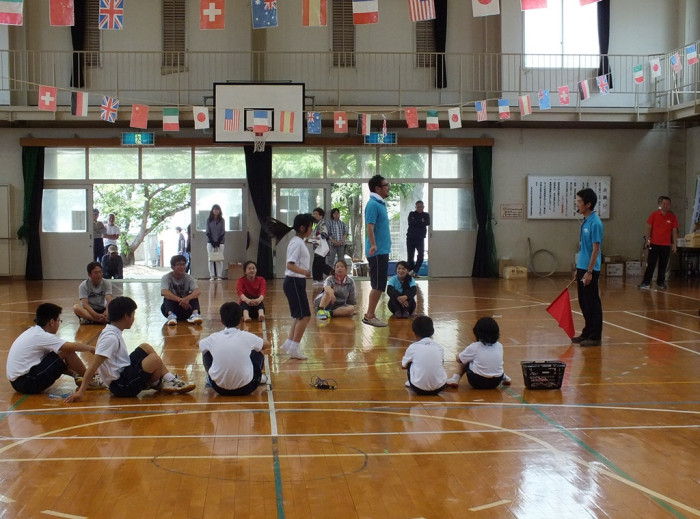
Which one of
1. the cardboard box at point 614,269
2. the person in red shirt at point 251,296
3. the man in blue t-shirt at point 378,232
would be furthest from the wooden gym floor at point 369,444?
the cardboard box at point 614,269

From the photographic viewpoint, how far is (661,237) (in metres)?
15.3

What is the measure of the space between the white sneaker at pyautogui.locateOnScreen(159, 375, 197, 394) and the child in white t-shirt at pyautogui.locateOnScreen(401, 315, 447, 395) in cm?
168

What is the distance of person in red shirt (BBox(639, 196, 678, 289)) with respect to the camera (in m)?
15.2

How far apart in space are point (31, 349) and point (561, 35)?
589 inches

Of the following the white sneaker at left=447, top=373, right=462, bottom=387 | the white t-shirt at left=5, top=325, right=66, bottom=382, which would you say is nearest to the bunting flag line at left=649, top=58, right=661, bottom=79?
the white sneaker at left=447, top=373, right=462, bottom=387

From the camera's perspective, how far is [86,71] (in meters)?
18.4

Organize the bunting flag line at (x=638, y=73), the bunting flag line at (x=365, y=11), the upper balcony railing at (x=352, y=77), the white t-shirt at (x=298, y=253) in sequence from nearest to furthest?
the white t-shirt at (x=298, y=253)
the bunting flag line at (x=365, y=11)
the bunting flag line at (x=638, y=73)
the upper balcony railing at (x=352, y=77)

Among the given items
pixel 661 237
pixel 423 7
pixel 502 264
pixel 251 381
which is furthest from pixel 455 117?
pixel 251 381

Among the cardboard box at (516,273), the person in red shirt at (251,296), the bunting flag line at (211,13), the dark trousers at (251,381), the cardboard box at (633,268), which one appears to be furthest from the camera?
the cardboard box at (633,268)

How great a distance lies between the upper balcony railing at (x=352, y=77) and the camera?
59.8 ft

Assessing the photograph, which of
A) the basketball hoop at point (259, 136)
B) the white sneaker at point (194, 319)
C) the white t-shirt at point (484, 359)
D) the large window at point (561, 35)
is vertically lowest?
the white sneaker at point (194, 319)

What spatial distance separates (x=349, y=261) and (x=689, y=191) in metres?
7.55

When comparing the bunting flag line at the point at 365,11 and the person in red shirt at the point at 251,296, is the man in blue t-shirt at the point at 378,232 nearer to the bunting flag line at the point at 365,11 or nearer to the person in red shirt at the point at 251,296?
the person in red shirt at the point at 251,296

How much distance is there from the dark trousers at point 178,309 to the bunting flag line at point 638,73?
1031 centimetres
